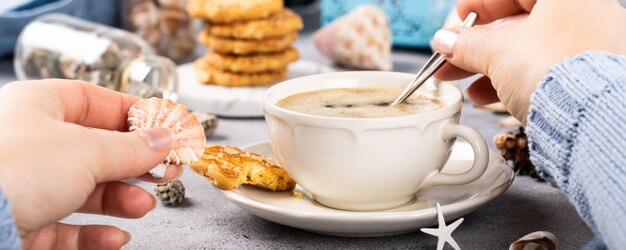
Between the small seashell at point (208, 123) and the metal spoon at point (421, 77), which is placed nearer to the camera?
the metal spoon at point (421, 77)

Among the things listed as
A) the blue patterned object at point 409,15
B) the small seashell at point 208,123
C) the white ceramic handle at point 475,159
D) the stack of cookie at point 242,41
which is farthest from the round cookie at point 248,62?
the white ceramic handle at point 475,159

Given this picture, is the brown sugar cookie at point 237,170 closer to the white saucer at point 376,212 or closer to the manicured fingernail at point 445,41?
the white saucer at point 376,212

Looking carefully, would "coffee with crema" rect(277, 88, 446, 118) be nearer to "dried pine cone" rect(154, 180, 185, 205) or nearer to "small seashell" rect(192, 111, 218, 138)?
"dried pine cone" rect(154, 180, 185, 205)

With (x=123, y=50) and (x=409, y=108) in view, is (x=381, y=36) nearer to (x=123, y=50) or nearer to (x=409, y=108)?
(x=123, y=50)

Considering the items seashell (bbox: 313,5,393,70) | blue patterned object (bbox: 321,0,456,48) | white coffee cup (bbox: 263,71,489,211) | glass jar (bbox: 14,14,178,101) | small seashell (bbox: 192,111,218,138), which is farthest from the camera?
blue patterned object (bbox: 321,0,456,48)

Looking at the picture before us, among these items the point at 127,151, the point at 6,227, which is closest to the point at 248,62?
the point at 127,151

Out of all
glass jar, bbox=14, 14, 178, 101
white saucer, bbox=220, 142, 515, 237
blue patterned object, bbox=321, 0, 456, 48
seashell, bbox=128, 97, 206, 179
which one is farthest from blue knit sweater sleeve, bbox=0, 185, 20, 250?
blue patterned object, bbox=321, 0, 456, 48
